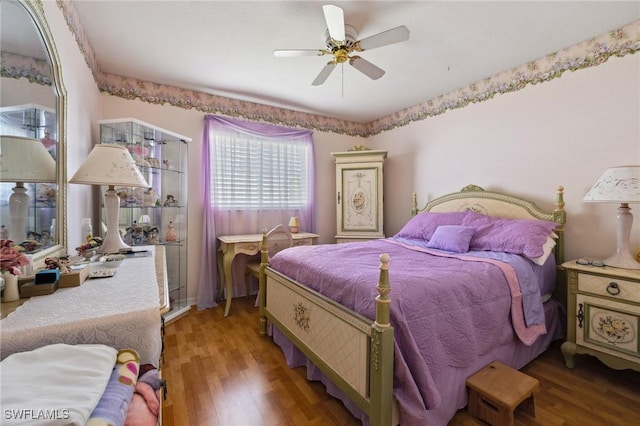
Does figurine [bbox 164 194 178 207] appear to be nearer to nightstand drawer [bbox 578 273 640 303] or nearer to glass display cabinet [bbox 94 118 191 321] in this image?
glass display cabinet [bbox 94 118 191 321]

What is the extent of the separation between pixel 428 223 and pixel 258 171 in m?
2.22

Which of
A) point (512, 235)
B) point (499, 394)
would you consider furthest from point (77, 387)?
point (512, 235)

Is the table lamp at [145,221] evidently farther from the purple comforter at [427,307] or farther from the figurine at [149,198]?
the purple comforter at [427,307]

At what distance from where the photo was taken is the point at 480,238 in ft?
8.11

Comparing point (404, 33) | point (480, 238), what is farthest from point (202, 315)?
point (404, 33)

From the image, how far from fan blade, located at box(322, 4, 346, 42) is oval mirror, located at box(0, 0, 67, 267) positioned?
4.50 ft

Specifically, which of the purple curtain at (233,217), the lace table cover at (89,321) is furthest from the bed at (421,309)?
the purple curtain at (233,217)

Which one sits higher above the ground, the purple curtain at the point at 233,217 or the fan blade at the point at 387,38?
the fan blade at the point at 387,38

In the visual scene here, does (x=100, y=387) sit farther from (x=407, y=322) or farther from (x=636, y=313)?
(x=636, y=313)

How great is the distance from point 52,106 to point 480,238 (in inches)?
122

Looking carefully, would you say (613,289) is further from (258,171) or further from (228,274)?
(258,171)

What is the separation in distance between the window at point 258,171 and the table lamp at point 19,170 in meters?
2.19

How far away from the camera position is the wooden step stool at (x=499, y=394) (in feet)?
4.56

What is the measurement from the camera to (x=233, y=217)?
3533 mm
